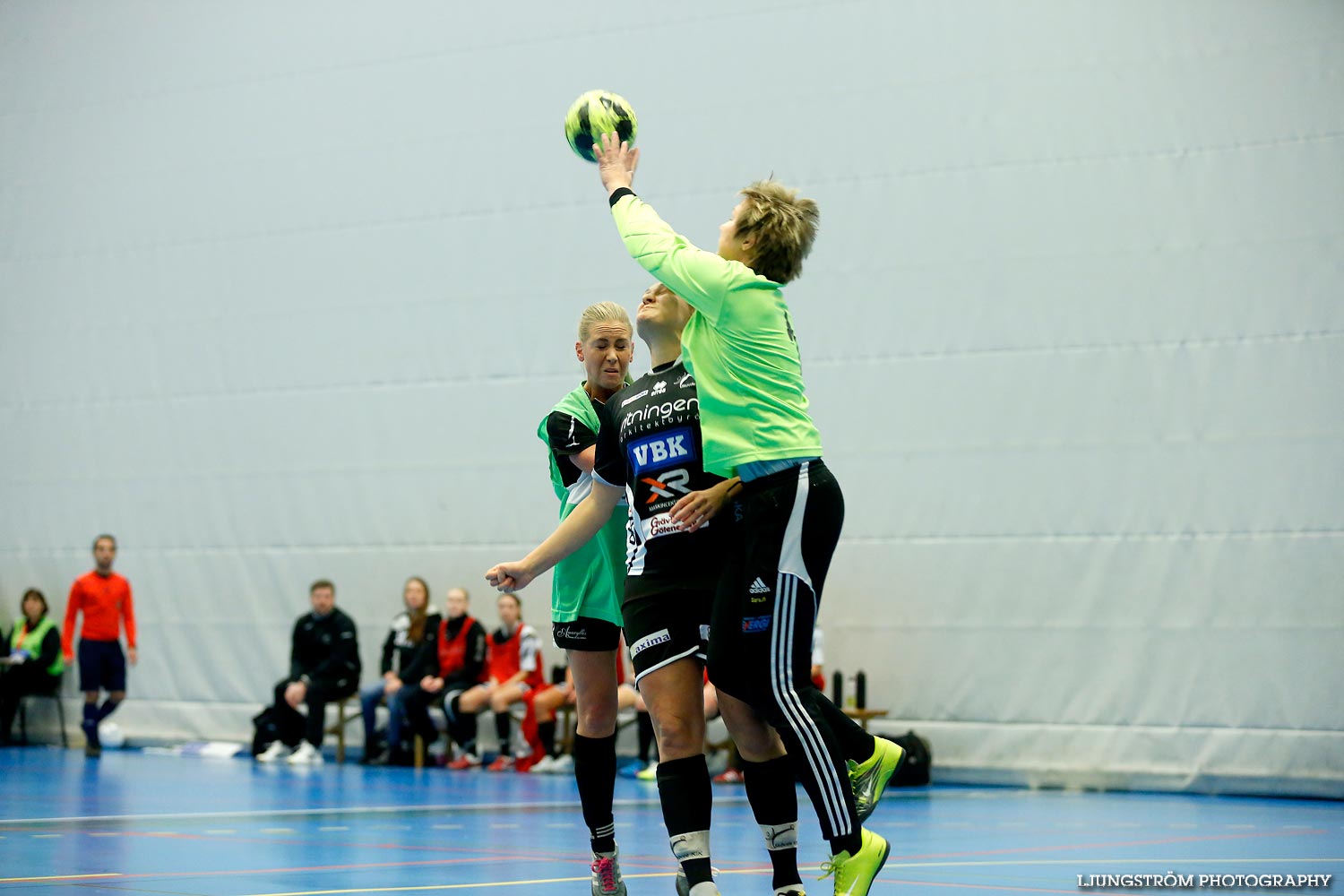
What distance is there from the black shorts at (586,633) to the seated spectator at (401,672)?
762cm

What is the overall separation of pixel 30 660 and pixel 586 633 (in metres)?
11.0

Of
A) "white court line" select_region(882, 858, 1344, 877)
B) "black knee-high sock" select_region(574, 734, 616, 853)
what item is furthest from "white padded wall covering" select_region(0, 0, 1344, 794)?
"black knee-high sock" select_region(574, 734, 616, 853)

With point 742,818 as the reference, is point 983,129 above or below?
above

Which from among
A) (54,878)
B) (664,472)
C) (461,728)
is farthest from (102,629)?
(664,472)

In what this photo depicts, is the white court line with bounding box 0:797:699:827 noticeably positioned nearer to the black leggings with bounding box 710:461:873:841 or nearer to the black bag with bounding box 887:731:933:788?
the black bag with bounding box 887:731:933:788

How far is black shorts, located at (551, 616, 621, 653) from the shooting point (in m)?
5.04

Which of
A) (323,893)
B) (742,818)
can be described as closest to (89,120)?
(742,818)

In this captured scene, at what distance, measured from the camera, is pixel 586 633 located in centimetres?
504

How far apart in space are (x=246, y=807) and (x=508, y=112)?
266 inches

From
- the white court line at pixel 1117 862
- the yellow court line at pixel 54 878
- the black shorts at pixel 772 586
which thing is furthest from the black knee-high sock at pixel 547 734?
the black shorts at pixel 772 586

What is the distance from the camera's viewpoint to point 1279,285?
34.4 ft

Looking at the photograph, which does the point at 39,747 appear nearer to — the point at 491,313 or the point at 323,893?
the point at 491,313

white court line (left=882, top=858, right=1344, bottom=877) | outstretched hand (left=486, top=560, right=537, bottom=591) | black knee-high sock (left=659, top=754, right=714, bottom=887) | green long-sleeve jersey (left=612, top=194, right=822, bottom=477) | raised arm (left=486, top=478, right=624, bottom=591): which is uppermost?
green long-sleeve jersey (left=612, top=194, right=822, bottom=477)

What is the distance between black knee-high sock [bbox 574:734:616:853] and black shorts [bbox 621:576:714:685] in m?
0.73
